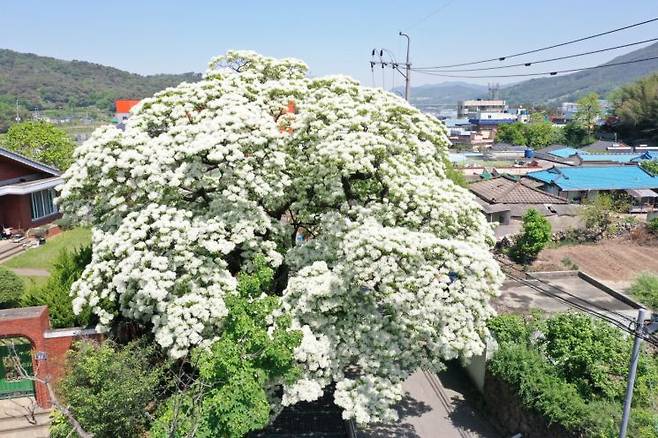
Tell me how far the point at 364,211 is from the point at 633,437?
25.5ft

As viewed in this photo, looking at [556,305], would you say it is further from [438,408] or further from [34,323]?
[34,323]

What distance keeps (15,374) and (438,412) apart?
40.9 ft

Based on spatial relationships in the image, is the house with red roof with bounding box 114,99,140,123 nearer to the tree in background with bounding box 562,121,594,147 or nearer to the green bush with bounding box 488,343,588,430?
the green bush with bounding box 488,343,588,430

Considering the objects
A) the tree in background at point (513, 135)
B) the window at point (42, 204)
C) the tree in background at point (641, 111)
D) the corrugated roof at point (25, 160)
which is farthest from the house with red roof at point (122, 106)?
the tree in background at point (641, 111)

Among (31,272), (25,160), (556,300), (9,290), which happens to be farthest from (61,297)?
(556,300)

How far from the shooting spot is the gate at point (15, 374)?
13.6 m

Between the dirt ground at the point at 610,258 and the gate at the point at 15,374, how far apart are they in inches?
980

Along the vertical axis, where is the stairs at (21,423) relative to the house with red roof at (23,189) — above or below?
below

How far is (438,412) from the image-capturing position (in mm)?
15484

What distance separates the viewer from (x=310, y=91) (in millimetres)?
14812

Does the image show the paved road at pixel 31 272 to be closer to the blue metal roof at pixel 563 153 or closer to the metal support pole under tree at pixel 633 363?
the metal support pole under tree at pixel 633 363

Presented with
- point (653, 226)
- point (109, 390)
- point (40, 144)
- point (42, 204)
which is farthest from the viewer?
point (40, 144)

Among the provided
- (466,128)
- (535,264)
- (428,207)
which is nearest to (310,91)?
(428,207)

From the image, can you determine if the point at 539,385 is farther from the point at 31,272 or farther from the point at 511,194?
the point at 511,194
